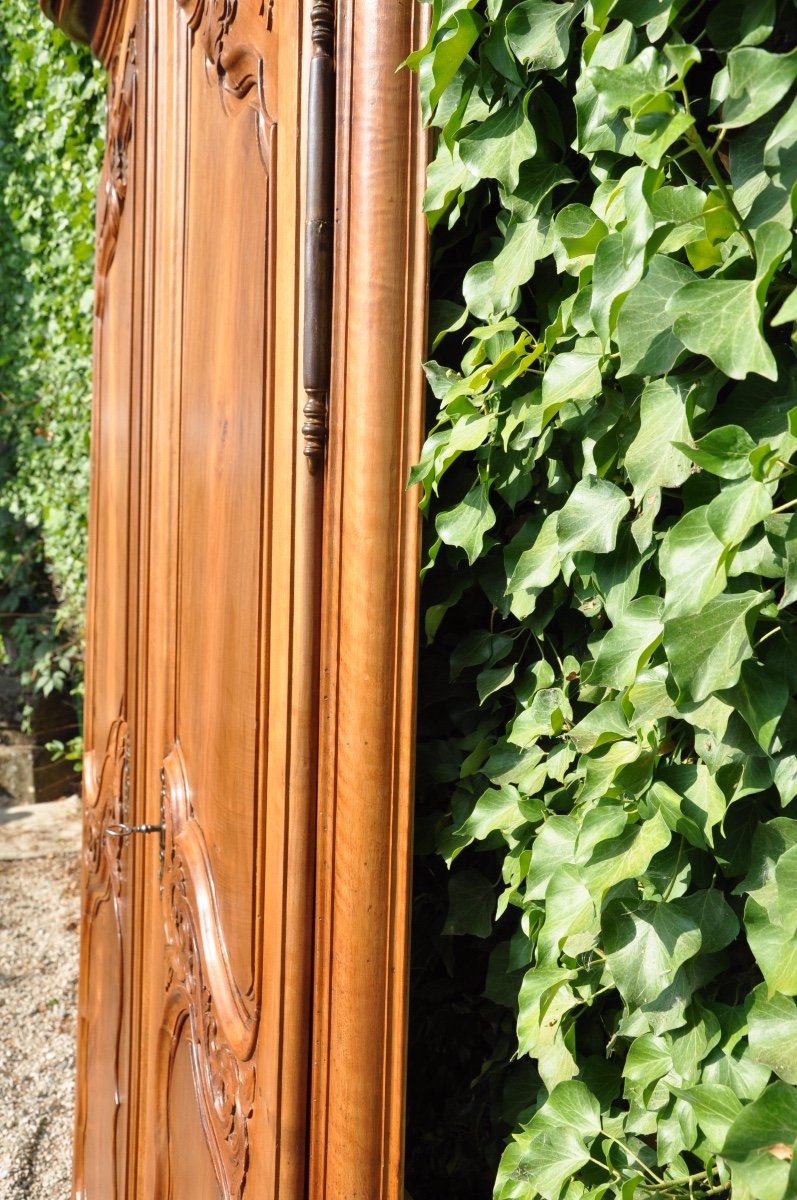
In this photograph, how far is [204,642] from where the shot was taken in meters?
1.38

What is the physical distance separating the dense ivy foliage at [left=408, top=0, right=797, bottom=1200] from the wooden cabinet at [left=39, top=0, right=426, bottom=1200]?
6cm

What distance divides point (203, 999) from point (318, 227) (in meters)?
0.93

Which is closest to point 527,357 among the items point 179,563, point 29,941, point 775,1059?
point 775,1059

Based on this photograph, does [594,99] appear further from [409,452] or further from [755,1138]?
[755,1138]

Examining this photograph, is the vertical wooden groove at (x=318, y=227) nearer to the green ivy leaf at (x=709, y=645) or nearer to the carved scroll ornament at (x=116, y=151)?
the green ivy leaf at (x=709, y=645)

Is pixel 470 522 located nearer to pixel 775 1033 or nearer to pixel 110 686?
pixel 775 1033

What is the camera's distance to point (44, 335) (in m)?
5.09

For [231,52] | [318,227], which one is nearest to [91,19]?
[231,52]

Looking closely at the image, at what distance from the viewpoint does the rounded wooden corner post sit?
0.90 metres

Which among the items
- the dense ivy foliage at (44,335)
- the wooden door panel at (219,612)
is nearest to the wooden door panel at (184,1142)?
the wooden door panel at (219,612)

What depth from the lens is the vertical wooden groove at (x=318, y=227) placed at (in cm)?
95

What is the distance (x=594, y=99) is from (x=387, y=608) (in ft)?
1.36

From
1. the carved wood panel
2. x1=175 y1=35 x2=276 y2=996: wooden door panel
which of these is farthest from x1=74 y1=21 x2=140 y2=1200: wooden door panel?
x1=175 y1=35 x2=276 y2=996: wooden door panel

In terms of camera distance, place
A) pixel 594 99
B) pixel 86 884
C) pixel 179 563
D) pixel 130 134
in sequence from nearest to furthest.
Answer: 1. pixel 594 99
2. pixel 179 563
3. pixel 130 134
4. pixel 86 884
